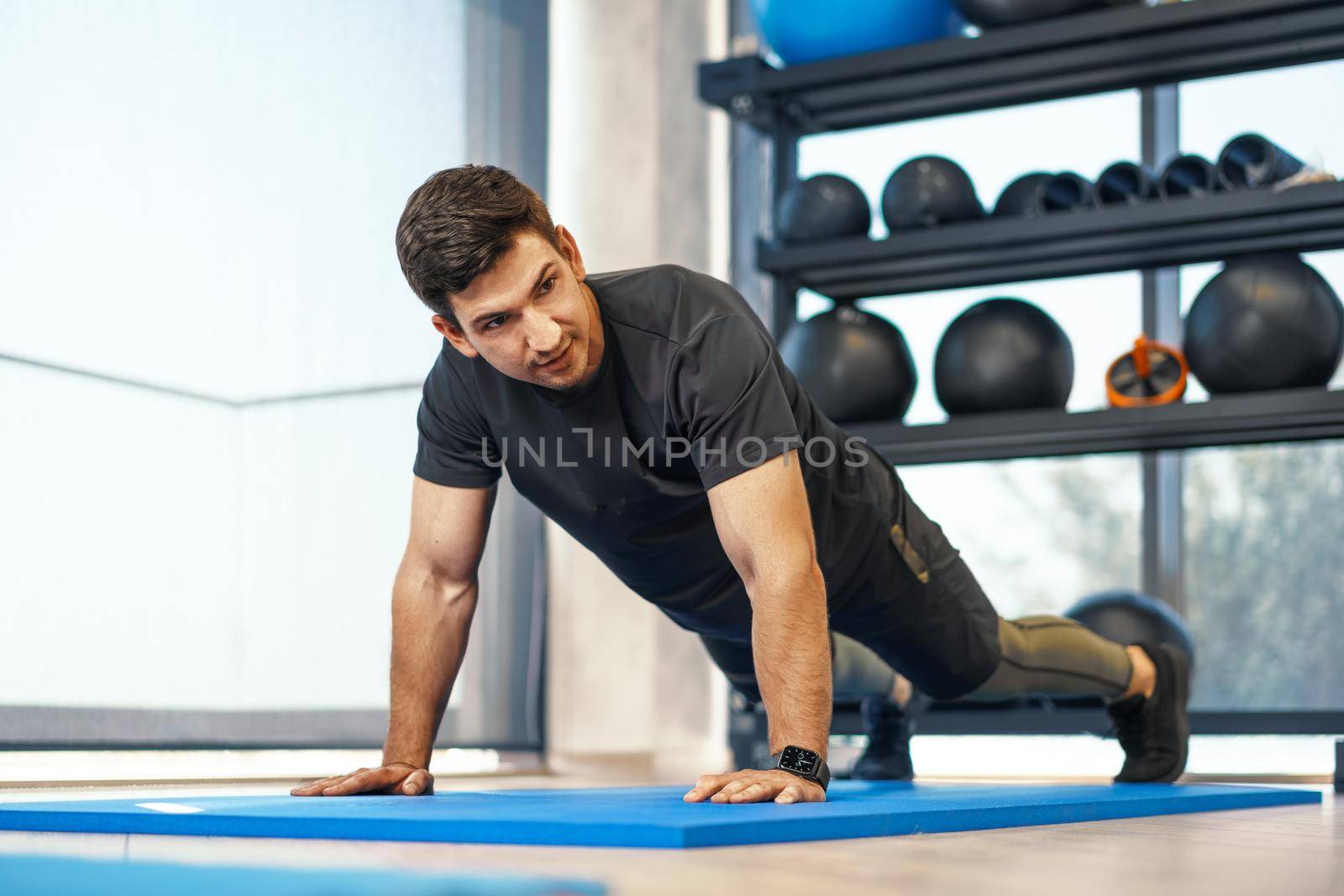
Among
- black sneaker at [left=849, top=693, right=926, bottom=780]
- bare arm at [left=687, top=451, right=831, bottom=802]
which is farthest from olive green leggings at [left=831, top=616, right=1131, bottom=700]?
bare arm at [left=687, top=451, right=831, bottom=802]

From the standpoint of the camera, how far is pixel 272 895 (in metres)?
1.02

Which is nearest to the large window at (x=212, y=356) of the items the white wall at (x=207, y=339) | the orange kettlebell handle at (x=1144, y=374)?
the white wall at (x=207, y=339)

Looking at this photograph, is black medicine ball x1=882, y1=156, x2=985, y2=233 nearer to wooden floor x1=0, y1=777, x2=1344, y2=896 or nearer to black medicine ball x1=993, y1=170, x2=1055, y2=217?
black medicine ball x1=993, y1=170, x2=1055, y2=217

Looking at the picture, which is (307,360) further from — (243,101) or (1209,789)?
(1209,789)

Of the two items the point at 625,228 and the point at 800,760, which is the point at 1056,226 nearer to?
the point at 625,228

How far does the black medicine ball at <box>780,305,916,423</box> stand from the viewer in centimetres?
336

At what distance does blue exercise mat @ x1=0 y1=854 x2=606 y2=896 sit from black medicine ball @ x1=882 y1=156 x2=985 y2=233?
2590 millimetres

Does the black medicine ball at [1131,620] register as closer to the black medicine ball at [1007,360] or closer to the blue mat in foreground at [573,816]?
the black medicine ball at [1007,360]

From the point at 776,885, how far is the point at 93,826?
0.87 meters

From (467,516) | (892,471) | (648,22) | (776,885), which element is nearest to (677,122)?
(648,22)

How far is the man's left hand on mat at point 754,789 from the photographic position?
158 centimetres

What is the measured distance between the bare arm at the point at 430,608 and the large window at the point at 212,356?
0.86 metres

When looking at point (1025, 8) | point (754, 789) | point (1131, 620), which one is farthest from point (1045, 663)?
point (1025, 8)

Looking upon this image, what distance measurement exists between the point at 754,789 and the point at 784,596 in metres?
0.23
